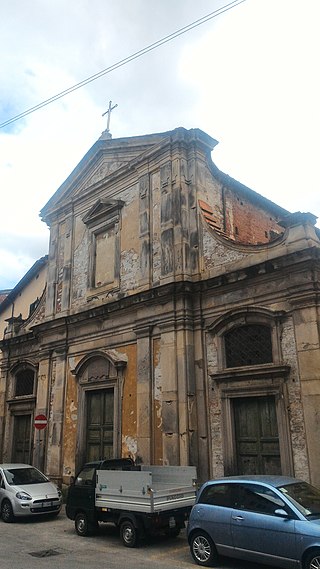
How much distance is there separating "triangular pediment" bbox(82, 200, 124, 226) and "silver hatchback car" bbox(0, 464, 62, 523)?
8.71 meters

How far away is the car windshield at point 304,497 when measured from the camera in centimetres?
690

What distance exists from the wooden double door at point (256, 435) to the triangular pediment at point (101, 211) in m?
8.07

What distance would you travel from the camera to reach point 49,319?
60.0 feet

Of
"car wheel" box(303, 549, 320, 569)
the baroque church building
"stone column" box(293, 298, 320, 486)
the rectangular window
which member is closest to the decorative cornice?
the baroque church building

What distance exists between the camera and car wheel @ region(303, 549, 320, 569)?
20.7 ft

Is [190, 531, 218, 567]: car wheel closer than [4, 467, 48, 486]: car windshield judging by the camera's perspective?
Yes

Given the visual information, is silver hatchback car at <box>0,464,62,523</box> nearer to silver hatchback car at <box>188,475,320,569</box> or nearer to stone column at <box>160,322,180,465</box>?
stone column at <box>160,322,180,465</box>

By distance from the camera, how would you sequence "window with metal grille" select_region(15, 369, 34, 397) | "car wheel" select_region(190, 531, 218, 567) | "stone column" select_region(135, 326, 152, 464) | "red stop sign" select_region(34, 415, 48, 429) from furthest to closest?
"window with metal grille" select_region(15, 369, 34, 397)
"red stop sign" select_region(34, 415, 48, 429)
"stone column" select_region(135, 326, 152, 464)
"car wheel" select_region(190, 531, 218, 567)

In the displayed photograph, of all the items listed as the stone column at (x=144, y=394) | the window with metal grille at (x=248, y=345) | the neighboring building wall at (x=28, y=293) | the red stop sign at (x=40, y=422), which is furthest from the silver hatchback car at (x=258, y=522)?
the neighboring building wall at (x=28, y=293)

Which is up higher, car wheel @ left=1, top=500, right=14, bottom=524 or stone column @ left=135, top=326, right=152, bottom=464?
stone column @ left=135, top=326, right=152, bottom=464

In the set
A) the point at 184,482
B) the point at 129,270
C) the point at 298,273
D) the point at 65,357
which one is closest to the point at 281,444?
the point at 184,482

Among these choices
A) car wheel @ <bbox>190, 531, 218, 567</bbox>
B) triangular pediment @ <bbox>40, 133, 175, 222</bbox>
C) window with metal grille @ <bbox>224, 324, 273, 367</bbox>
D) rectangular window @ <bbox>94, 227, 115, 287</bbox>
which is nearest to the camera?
car wheel @ <bbox>190, 531, 218, 567</bbox>

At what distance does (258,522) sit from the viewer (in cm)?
711

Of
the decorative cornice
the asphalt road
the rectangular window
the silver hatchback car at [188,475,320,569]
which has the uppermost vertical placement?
the rectangular window
